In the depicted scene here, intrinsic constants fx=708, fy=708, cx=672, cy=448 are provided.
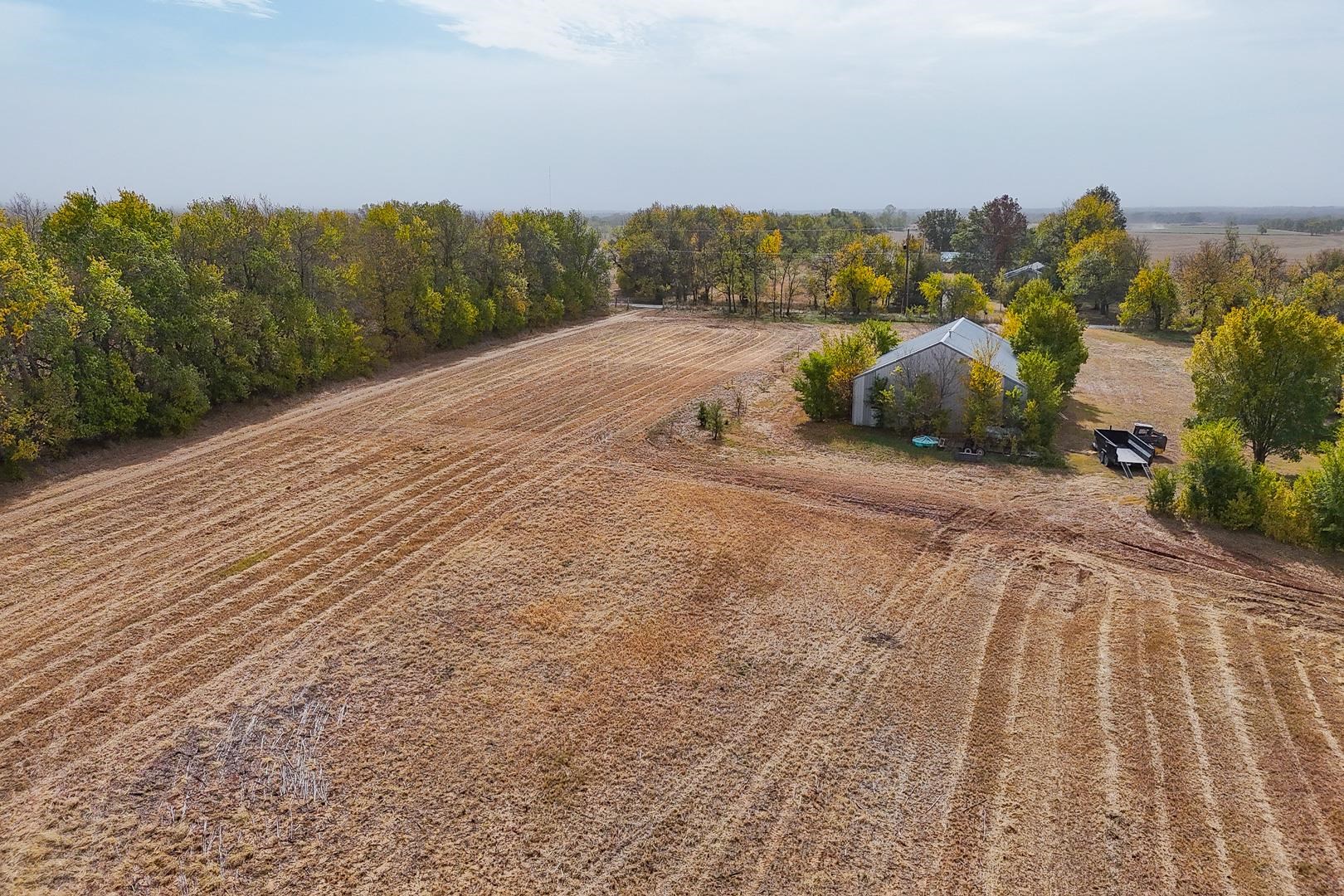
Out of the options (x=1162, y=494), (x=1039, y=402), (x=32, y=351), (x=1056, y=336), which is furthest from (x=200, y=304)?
(x=1056, y=336)

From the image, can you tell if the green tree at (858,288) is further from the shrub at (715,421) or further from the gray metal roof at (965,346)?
the shrub at (715,421)

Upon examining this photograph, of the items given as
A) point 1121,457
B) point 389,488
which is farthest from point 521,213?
point 1121,457

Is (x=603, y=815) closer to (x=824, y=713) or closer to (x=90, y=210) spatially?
(x=824, y=713)

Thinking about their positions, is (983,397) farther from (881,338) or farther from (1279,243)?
(1279,243)

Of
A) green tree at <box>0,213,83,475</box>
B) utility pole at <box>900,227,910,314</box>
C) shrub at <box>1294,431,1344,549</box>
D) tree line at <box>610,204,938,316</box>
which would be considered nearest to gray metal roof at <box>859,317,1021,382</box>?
shrub at <box>1294,431,1344,549</box>

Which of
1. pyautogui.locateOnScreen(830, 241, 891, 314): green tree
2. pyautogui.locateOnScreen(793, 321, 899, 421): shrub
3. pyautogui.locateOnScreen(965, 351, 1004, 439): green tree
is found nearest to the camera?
pyautogui.locateOnScreen(965, 351, 1004, 439): green tree

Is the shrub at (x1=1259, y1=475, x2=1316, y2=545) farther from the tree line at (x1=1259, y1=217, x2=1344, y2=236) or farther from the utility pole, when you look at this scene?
the tree line at (x1=1259, y1=217, x2=1344, y2=236)
